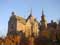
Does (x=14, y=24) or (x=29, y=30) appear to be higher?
(x=14, y=24)

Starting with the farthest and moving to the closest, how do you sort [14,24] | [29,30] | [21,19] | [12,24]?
[29,30]
[21,19]
[12,24]
[14,24]

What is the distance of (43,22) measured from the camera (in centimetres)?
5038

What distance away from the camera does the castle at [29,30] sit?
150ft

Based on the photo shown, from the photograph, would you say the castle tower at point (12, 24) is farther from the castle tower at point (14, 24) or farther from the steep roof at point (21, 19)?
the steep roof at point (21, 19)

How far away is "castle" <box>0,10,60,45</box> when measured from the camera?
45.8m

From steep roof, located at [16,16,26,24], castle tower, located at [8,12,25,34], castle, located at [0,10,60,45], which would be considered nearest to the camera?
castle, located at [0,10,60,45]

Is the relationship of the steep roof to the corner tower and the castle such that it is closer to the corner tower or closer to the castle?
the castle

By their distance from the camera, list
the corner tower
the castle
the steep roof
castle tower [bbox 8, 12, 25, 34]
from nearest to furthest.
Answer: the castle < castle tower [bbox 8, 12, 25, 34] < the corner tower < the steep roof

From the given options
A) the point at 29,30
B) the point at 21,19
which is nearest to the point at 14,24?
the point at 21,19

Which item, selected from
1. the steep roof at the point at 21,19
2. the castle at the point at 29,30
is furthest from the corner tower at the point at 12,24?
the steep roof at the point at 21,19

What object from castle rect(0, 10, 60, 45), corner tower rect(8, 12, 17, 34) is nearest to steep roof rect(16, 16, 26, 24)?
castle rect(0, 10, 60, 45)

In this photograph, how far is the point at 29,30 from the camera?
60625 mm

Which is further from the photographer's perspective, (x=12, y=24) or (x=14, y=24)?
(x=12, y=24)

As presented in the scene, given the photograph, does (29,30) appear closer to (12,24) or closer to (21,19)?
(21,19)
